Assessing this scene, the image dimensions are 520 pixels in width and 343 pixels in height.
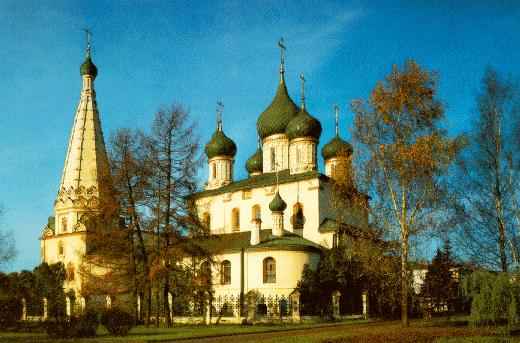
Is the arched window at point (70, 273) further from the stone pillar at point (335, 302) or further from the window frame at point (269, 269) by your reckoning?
the stone pillar at point (335, 302)

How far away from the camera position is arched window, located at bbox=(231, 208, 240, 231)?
132 feet

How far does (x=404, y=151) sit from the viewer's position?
19.3 meters

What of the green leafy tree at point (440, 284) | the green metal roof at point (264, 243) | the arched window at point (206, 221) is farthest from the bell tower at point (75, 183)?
the green leafy tree at point (440, 284)

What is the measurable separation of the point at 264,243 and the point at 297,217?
189 inches

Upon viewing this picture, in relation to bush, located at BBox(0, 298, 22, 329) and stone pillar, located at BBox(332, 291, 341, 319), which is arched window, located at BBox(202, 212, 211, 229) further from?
bush, located at BBox(0, 298, 22, 329)

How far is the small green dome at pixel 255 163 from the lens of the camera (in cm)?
4491

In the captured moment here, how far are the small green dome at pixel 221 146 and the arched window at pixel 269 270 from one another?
12973 millimetres

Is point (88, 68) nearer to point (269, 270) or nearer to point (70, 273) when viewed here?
point (70, 273)

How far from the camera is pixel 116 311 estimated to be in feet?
60.5

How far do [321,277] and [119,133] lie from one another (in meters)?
13.6

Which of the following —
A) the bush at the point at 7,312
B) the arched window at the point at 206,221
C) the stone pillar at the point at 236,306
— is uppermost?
the arched window at the point at 206,221

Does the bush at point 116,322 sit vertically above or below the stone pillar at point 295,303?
above

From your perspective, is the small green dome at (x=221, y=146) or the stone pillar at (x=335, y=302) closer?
the stone pillar at (x=335, y=302)

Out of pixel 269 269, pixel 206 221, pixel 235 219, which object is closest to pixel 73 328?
pixel 206 221
